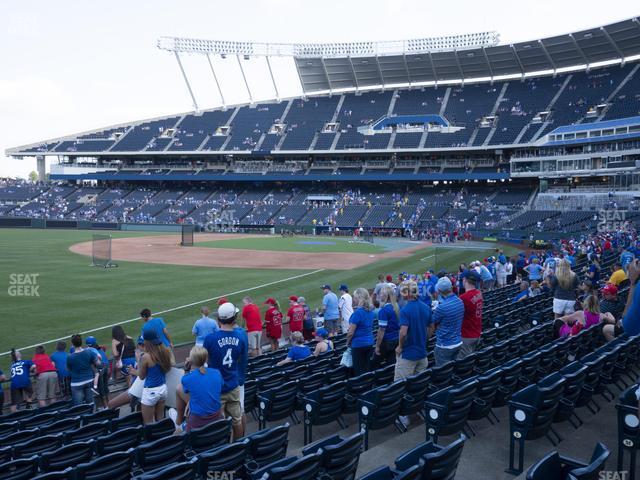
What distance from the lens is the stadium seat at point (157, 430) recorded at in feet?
20.3

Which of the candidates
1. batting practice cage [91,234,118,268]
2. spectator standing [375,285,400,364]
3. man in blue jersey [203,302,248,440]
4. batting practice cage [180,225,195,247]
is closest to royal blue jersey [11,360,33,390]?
man in blue jersey [203,302,248,440]

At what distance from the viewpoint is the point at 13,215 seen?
70.4 meters

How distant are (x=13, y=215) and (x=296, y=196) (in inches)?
1523

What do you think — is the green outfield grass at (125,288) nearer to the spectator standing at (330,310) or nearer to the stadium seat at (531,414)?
the spectator standing at (330,310)

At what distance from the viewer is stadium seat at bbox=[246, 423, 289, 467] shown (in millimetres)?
5375

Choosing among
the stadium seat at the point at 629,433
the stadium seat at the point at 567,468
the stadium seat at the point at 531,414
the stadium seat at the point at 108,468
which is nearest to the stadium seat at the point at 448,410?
the stadium seat at the point at 531,414

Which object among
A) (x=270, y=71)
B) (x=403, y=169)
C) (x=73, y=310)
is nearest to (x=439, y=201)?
(x=403, y=169)

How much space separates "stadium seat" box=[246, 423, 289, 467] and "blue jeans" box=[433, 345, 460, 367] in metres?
3.38

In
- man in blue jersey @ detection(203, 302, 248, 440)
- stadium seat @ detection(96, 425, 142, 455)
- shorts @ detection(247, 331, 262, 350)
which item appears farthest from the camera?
shorts @ detection(247, 331, 262, 350)

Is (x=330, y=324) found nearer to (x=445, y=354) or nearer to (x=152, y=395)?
(x=445, y=354)

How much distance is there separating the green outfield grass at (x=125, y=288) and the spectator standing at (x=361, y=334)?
27.8 feet

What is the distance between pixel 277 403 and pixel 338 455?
275 centimetres

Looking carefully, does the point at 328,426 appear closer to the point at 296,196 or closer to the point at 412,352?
the point at 412,352

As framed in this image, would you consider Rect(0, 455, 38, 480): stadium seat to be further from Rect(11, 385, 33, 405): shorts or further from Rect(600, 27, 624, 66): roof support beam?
Rect(600, 27, 624, 66): roof support beam
